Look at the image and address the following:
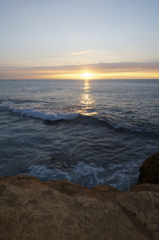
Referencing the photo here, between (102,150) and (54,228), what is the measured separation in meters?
5.59

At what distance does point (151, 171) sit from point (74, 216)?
8.88 ft

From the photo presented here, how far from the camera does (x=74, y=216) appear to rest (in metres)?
2.03

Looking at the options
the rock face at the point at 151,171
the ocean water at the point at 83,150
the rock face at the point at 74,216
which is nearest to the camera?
the rock face at the point at 74,216

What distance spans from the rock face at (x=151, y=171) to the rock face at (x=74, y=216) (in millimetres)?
1465

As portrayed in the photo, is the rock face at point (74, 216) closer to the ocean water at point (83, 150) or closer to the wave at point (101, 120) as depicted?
the ocean water at point (83, 150)

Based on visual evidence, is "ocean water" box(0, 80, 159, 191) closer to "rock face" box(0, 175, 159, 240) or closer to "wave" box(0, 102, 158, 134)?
"wave" box(0, 102, 158, 134)

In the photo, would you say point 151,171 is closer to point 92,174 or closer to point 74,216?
point 92,174

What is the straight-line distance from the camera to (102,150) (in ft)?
23.7

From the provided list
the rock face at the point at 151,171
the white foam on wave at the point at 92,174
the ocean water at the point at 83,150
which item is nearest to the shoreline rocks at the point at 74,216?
the rock face at the point at 151,171

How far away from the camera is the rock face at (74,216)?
1.77m

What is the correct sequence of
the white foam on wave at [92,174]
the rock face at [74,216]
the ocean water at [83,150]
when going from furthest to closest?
the ocean water at [83,150] → the white foam on wave at [92,174] → the rock face at [74,216]

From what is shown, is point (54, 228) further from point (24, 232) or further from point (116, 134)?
point (116, 134)

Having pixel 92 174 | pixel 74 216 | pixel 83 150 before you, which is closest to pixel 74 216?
pixel 74 216

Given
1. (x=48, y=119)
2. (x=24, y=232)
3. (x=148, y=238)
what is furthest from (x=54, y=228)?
(x=48, y=119)
